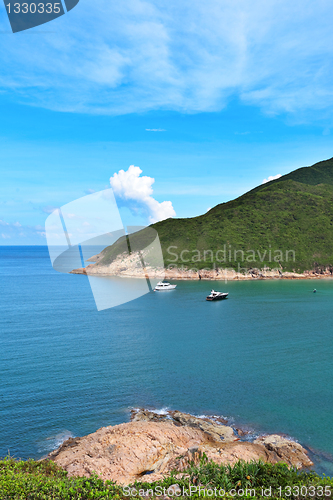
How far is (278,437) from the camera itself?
18.2 metres

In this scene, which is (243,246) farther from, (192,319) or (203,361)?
(203,361)

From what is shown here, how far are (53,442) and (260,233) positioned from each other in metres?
103

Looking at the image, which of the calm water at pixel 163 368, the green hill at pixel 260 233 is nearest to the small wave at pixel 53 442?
the calm water at pixel 163 368

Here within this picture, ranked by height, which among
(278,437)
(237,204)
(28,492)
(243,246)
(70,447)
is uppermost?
(237,204)

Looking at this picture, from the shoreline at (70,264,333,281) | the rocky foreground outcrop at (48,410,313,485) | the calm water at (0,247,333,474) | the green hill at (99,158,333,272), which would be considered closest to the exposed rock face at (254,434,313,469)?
the rocky foreground outcrop at (48,410,313,485)

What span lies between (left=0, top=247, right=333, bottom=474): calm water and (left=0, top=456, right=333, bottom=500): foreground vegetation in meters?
5.83

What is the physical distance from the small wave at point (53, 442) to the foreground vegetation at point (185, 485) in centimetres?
479

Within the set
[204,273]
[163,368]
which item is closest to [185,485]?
[163,368]

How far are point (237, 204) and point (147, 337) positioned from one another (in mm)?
105476

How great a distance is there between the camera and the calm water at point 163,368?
2022cm

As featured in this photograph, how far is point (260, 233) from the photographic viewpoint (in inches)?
4373

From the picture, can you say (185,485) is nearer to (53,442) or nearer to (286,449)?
(286,449)

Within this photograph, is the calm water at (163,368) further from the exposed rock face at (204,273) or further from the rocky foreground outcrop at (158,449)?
the exposed rock face at (204,273)

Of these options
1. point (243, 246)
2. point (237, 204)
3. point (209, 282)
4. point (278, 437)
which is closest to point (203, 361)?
point (278, 437)
